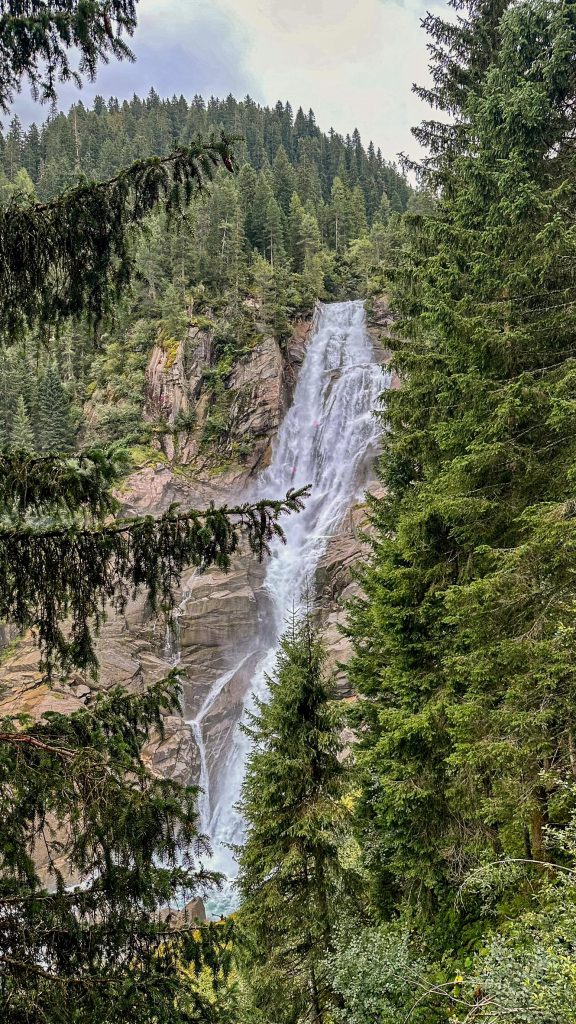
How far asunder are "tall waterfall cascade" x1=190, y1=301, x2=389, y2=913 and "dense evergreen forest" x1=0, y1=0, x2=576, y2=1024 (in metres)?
9.98

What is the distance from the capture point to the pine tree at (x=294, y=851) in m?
7.80

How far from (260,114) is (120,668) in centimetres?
10120

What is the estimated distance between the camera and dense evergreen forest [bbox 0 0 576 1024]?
11.1ft

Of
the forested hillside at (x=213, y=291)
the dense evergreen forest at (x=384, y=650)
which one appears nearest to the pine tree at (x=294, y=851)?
the dense evergreen forest at (x=384, y=650)

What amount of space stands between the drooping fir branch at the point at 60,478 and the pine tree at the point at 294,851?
5.60m

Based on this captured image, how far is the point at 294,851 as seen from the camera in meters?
7.68

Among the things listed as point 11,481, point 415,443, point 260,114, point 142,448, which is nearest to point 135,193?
point 11,481

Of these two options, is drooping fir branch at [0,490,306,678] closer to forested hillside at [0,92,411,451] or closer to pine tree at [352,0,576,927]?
pine tree at [352,0,576,927]

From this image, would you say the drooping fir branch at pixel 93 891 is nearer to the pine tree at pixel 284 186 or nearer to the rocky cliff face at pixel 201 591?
the rocky cliff face at pixel 201 591

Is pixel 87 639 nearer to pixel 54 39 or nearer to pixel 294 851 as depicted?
pixel 54 39

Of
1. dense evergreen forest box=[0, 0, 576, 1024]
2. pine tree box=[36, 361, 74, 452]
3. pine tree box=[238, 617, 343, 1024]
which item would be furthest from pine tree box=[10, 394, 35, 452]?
pine tree box=[238, 617, 343, 1024]

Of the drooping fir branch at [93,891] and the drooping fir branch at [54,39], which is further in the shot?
the drooping fir branch at [54,39]

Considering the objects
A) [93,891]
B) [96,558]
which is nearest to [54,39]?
[96,558]

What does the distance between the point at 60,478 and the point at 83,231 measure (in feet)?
6.14
